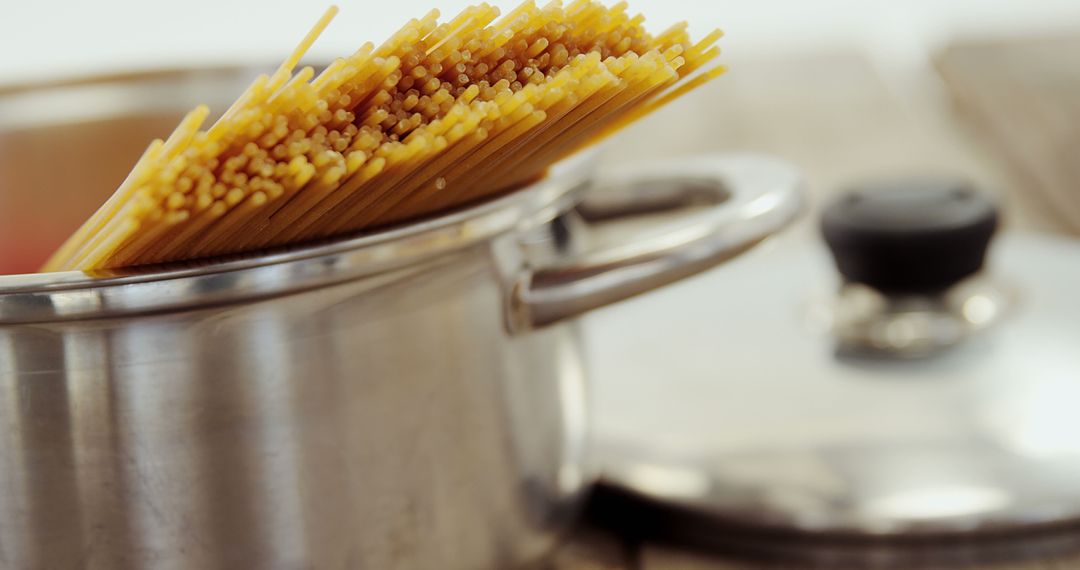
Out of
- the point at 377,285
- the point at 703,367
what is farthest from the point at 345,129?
the point at 703,367

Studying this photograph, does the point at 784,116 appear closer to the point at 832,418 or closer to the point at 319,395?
the point at 832,418

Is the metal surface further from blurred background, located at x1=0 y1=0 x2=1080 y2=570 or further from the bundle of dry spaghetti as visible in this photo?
the bundle of dry spaghetti

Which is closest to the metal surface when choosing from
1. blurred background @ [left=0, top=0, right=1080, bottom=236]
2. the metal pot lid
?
the metal pot lid

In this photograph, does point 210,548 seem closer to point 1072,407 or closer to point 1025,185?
point 1072,407

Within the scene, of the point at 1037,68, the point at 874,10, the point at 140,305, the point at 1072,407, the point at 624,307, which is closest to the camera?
the point at 140,305

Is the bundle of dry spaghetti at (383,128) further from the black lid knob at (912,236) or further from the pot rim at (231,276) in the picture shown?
the black lid knob at (912,236)

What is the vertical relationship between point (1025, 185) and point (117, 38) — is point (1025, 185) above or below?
below
